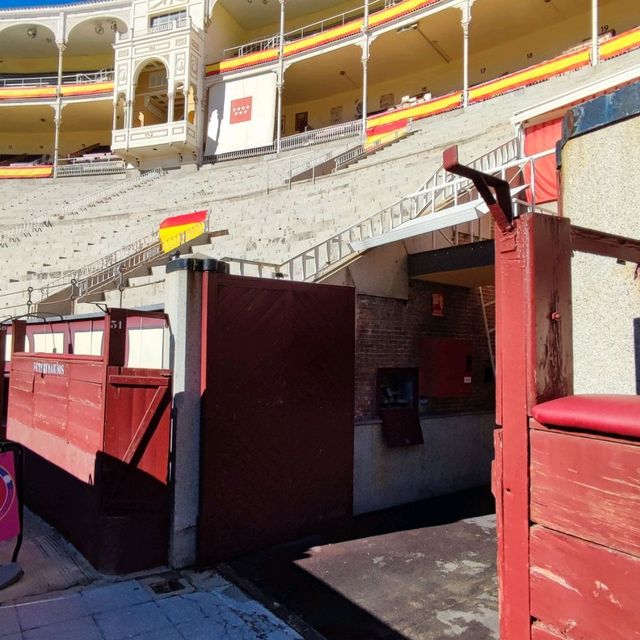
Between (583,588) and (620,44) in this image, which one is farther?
(620,44)

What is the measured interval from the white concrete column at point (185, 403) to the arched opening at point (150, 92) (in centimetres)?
3108

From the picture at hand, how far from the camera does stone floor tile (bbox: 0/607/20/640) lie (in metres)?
4.46

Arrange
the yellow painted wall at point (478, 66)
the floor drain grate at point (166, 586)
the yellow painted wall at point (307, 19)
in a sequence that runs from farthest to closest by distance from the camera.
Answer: the yellow painted wall at point (307, 19), the yellow painted wall at point (478, 66), the floor drain grate at point (166, 586)

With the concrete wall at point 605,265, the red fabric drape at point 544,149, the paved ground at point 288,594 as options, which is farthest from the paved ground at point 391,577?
the red fabric drape at point 544,149

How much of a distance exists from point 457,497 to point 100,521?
5.47 m

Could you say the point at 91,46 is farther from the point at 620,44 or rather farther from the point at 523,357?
the point at 523,357

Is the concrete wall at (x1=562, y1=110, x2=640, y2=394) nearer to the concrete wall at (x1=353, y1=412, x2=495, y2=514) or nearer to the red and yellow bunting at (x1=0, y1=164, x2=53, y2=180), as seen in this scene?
the concrete wall at (x1=353, y1=412, x2=495, y2=514)

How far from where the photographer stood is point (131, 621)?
15.4 ft

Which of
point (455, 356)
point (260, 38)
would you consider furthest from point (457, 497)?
point (260, 38)

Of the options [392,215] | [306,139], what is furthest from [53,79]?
[392,215]

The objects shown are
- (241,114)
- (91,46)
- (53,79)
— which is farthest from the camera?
(91,46)

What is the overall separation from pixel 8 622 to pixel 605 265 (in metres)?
5.57

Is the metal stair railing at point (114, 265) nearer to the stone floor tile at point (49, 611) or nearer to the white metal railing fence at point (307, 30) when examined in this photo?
the stone floor tile at point (49, 611)

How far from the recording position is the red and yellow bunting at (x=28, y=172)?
1355 inches
